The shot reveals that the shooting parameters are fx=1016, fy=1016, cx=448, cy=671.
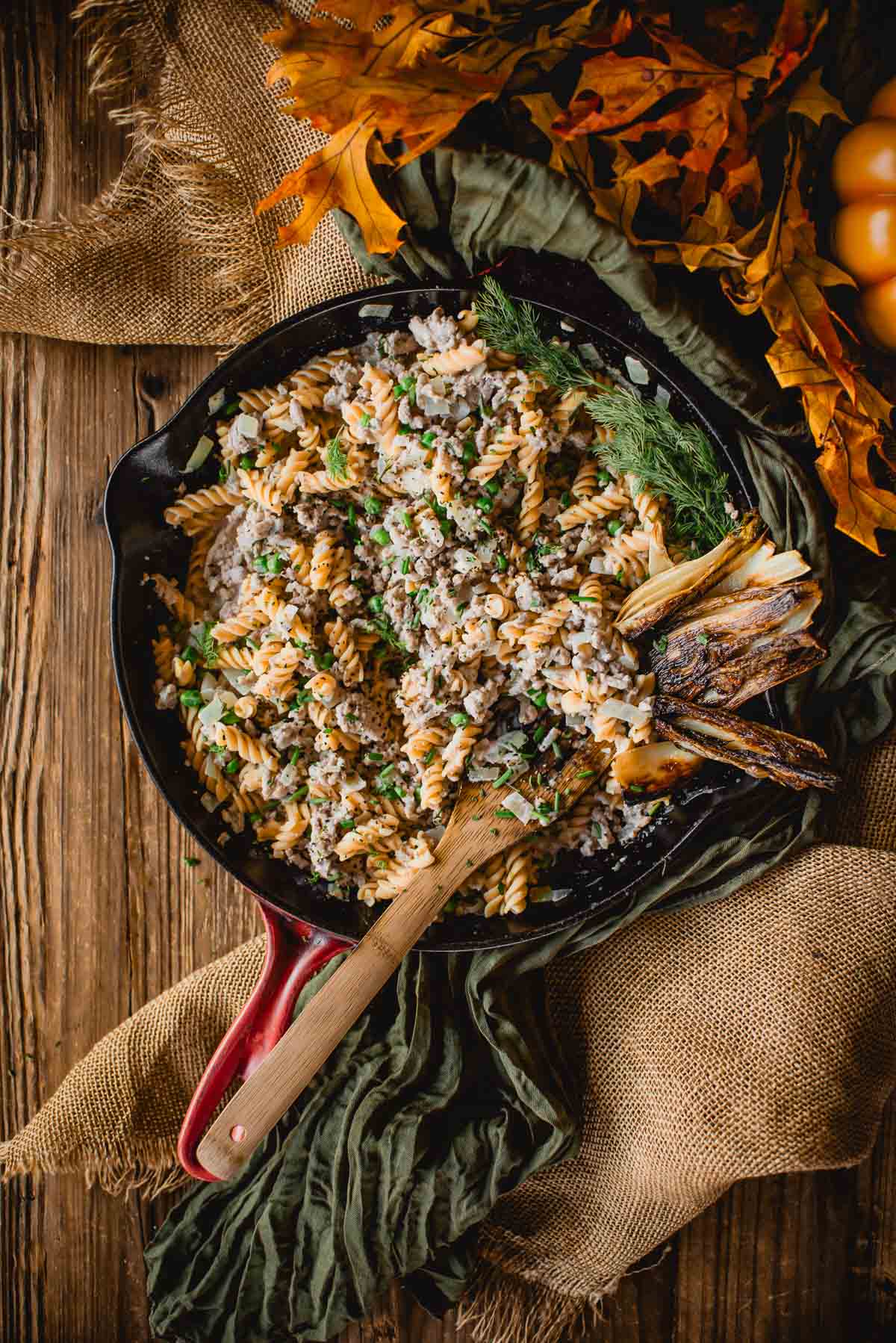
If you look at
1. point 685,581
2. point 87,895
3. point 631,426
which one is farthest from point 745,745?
point 87,895

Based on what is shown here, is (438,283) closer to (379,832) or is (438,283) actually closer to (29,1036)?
(379,832)

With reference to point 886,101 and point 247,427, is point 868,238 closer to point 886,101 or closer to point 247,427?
point 886,101

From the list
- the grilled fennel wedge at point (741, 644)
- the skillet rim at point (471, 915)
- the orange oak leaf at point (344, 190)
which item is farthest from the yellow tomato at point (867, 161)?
the orange oak leaf at point (344, 190)

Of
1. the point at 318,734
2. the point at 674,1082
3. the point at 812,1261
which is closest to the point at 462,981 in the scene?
the point at 674,1082

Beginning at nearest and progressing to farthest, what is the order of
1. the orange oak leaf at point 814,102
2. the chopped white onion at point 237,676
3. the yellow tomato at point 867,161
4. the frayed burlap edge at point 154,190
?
the orange oak leaf at point 814,102 < the yellow tomato at point 867,161 < the chopped white onion at point 237,676 < the frayed burlap edge at point 154,190

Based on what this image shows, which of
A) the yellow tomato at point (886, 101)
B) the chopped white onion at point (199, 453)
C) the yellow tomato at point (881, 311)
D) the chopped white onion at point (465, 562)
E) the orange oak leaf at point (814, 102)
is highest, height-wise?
the orange oak leaf at point (814, 102)

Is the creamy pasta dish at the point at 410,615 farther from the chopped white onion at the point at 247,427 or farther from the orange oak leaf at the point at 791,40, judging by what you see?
the orange oak leaf at the point at 791,40
